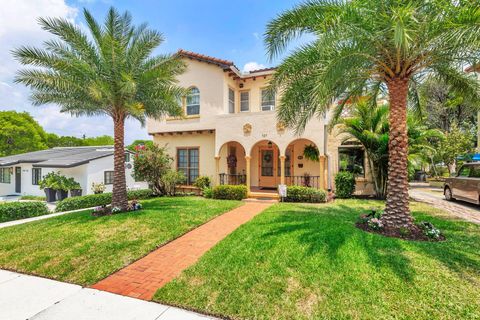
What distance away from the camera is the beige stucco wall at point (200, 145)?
1634 centimetres

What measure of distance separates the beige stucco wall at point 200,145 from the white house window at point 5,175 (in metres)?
20.2

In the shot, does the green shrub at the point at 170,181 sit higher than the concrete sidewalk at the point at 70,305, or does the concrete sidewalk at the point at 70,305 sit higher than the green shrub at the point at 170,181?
the green shrub at the point at 170,181

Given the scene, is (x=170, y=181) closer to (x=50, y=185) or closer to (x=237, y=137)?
(x=237, y=137)

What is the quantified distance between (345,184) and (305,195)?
2.79 m

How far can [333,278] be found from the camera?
458cm

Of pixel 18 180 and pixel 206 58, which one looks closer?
pixel 206 58

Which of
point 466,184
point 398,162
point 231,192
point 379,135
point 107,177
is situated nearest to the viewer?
point 398,162

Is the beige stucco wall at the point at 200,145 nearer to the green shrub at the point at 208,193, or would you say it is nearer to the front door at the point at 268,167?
the green shrub at the point at 208,193

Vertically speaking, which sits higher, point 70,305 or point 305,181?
point 305,181

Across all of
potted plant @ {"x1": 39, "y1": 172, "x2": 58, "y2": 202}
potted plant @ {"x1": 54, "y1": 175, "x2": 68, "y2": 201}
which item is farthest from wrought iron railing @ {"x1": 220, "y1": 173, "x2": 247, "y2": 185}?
potted plant @ {"x1": 39, "y1": 172, "x2": 58, "y2": 202}

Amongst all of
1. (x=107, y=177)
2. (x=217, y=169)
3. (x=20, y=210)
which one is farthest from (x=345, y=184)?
(x=107, y=177)

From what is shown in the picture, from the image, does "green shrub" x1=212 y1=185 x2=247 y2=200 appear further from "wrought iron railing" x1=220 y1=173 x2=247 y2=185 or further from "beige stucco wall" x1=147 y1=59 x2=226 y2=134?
"beige stucco wall" x1=147 y1=59 x2=226 y2=134

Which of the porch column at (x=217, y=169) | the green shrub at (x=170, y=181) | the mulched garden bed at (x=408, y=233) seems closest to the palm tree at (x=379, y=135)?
the mulched garden bed at (x=408, y=233)

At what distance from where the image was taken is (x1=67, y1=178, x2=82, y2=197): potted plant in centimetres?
1794
